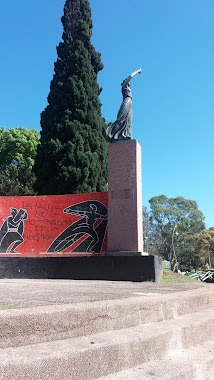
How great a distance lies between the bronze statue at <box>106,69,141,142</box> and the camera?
993 centimetres

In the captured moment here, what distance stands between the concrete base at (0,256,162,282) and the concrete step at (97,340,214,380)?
5.15m

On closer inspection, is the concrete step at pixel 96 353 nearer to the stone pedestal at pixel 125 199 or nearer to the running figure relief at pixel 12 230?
the stone pedestal at pixel 125 199

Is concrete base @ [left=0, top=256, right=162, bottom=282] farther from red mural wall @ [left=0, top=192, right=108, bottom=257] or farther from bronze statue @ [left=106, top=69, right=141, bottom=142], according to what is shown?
bronze statue @ [left=106, top=69, right=141, bottom=142]

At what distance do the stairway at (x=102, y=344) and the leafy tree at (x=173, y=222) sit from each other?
47.2 metres

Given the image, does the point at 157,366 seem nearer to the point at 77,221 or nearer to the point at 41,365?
the point at 41,365

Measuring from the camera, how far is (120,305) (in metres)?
2.67

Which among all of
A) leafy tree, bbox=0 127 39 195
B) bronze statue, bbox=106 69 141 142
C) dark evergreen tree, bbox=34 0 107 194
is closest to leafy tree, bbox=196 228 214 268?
leafy tree, bbox=0 127 39 195

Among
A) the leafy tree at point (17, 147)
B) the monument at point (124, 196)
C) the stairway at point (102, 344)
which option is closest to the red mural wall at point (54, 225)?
the monument at point (124, 196)

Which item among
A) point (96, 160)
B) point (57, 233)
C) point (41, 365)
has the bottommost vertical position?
point (41, 365)

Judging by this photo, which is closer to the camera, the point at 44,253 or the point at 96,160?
the point at 44,253

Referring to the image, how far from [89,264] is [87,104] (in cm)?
1439

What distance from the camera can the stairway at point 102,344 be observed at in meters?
1.88

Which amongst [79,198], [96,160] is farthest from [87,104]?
[79,198]

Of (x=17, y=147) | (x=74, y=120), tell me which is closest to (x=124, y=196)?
(x=74, y=120)
